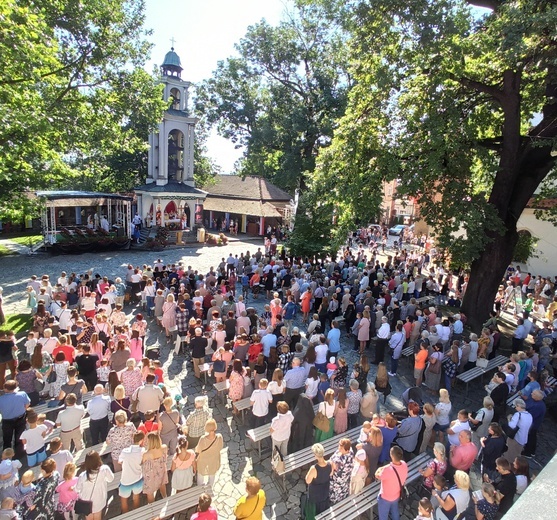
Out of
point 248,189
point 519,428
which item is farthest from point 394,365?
point 248,189

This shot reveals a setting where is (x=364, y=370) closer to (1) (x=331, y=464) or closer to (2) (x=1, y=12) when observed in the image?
(1) (x=331, y=464)

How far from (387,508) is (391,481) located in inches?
19.3

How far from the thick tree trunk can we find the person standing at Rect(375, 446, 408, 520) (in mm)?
10482

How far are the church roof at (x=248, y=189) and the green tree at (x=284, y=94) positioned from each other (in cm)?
427

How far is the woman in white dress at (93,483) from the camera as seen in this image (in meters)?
5.17

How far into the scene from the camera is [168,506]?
562cm

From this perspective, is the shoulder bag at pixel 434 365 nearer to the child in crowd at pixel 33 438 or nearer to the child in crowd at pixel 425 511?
the child in crowd at pixel 425 511

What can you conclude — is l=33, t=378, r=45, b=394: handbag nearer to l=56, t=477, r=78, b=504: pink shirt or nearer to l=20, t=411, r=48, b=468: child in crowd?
l=20, t=411, r=48, b=468: child in crowd

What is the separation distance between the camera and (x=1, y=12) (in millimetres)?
9281

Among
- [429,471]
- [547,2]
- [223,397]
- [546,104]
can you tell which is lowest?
[223,397]

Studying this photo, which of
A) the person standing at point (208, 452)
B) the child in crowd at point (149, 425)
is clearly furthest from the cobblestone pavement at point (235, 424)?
the child in crowd at point (149, 425)

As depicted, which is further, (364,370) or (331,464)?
(364,370)

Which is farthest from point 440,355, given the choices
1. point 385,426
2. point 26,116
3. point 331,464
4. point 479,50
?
point 26,116

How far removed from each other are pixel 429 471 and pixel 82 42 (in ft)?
72.3
